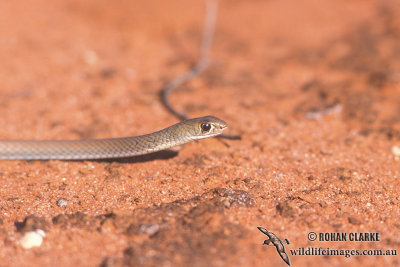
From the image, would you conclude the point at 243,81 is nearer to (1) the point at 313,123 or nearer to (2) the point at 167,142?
(1) the point at 313,123

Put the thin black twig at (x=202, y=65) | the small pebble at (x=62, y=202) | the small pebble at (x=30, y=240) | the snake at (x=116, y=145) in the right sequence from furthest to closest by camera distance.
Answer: the thin black twig at (x=202, y=65) < the snake at (x=116, y=145) < the small pebble at (x=62, y=202) < the small pebble at (x=30, y=240)

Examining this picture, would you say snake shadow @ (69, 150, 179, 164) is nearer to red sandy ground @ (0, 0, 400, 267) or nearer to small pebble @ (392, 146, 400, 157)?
red sandy ground @ (0, 0, 400, 267)

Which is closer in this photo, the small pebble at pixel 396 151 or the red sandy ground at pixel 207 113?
the red sandy ground at pixel 207 113

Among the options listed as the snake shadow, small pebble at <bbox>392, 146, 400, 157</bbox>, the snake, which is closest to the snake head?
the snake

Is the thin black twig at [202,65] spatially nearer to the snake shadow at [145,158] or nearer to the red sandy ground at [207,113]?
the red sandy ground at [207,113]

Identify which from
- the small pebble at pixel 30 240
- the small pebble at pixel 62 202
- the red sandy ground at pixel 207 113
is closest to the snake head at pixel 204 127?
the red sandy ground at pixel 207 113

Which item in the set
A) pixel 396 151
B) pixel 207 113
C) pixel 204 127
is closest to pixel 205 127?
pixel 204 127

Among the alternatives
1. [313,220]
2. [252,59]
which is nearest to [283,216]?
[313,220]
